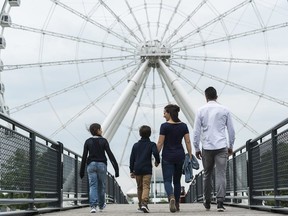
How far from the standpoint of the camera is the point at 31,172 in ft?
34.5

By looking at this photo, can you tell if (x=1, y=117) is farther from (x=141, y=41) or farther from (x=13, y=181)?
(x=141, y=41)

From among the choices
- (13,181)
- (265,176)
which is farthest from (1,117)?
(265,176)

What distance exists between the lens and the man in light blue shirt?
10.9 meters

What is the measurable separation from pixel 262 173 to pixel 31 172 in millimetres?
3799

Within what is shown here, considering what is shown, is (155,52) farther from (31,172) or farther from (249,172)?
(31,172)

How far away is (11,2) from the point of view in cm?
2988

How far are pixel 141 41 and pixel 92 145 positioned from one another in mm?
21133

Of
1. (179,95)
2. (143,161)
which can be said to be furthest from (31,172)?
(179,95)

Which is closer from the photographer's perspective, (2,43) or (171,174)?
(171,174)

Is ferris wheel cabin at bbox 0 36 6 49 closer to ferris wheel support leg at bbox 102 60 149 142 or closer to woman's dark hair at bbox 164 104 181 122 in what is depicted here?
ferris wheel support leg at bbox 102 60 149 142

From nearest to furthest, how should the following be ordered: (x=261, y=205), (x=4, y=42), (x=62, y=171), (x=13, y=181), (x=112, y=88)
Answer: (x=13, y=181), (x=261, y=205), (x=62, y=171), (x=4, y=42), (x=112, y=88)

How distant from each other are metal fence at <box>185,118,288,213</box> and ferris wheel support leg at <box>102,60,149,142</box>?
13.0 meters

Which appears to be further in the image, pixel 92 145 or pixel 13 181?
pixel 92 145

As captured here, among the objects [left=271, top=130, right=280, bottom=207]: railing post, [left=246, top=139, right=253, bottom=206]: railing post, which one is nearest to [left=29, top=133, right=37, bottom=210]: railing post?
[left=271, top=130, right=280, bottom=207]: railing post
